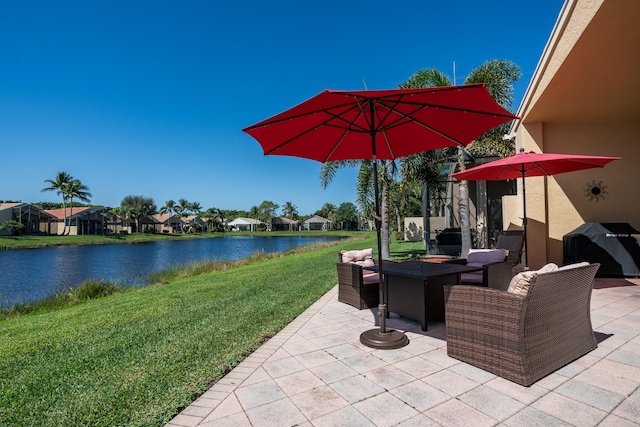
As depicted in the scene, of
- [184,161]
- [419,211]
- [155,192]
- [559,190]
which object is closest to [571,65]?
[559,190]

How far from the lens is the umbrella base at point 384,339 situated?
3166 millimetres

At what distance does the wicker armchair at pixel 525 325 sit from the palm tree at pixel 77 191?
195 ft

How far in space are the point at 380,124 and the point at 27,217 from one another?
191 ft

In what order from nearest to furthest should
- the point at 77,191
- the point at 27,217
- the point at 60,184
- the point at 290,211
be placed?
the point at 27,217
the point at 60,184
the point at 77,191
the point at 290,211

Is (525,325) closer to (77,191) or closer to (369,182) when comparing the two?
(369,182)

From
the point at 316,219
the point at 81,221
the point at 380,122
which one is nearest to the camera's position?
the point at 380,122

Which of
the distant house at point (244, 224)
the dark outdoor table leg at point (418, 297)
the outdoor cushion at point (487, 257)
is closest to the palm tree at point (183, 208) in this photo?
the distant house at point (244, 224)

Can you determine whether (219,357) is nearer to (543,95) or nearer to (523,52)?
(543,95)

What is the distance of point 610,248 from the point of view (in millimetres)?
6328

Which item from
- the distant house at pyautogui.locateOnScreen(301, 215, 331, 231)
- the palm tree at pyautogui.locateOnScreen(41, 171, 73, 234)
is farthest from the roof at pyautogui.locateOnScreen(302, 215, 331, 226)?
the palm tree at pyautogui.locateOnScreen(41, 171, 73, 234)

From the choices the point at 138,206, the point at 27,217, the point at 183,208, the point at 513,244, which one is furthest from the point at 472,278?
the point at 183,208

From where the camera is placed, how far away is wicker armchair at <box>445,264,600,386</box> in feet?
7.70

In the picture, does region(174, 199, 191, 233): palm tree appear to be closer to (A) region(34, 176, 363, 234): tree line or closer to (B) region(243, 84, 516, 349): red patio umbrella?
(A) region(34, 176, 363, 234): tree line

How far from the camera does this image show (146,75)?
19500mm
